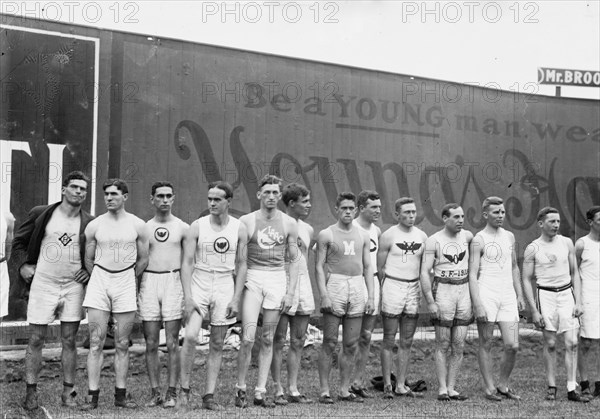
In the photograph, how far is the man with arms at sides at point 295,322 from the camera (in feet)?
23.3

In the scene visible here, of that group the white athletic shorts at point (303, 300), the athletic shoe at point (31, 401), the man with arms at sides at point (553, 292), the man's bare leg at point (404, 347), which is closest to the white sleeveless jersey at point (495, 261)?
the man with arms at sides at point (553, 292)

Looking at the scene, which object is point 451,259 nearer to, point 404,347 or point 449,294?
point 449,294

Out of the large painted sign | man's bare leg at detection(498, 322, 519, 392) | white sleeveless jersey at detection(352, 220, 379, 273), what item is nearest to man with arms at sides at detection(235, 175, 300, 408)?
white sleeveless jersey at detection(352, 220, 379, 273)

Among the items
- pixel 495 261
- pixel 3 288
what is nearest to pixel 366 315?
pixel 495 261

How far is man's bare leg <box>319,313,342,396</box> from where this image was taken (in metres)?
7.27

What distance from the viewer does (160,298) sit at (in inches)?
272

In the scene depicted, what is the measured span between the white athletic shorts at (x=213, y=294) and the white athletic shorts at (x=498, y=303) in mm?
2463

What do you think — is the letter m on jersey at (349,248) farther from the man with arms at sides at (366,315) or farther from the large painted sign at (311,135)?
the large painted sign at (311,135)

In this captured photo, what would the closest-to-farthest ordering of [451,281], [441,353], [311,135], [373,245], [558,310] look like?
[441,353] < [451,281] < [558,310] < [373,245] < [311,135]

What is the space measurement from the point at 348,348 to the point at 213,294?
1425mm

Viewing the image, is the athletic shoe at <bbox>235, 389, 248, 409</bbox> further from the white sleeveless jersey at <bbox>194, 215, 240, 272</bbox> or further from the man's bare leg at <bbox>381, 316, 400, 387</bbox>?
the man's bare leg at <bbox>381, 316, 400, 387</bbox>

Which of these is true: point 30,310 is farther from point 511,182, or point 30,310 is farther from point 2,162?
point 511,182

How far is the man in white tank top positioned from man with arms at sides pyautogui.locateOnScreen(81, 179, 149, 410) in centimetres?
439

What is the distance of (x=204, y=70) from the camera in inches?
341
